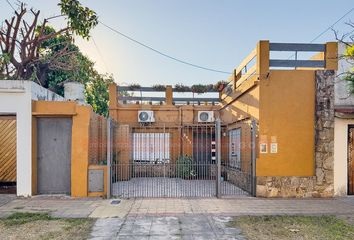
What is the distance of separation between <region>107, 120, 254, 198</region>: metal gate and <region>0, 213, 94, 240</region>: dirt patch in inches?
102

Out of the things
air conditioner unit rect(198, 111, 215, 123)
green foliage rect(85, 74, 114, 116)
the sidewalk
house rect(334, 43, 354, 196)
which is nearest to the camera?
the sidewalk

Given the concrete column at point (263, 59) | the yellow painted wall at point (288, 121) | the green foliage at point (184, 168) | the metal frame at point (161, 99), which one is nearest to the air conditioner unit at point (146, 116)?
the metal frame at point (161, 99)

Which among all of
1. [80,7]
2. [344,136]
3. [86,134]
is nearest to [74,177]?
[86,134]

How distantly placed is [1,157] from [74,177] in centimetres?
374

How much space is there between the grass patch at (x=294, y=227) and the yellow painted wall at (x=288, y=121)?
2.51m

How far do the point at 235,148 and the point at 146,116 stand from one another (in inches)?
203

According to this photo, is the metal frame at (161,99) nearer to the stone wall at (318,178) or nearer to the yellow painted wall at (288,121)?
the yellow painted wall at (288,121)

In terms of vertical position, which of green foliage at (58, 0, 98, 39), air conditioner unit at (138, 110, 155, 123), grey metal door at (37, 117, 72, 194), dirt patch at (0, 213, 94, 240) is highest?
green foliage at (58, 0, 98, 39)

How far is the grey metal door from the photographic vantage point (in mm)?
9953

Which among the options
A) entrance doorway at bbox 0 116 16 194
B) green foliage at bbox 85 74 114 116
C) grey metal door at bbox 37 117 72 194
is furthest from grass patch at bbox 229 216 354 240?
green foliage at bbox 85 74 114 116

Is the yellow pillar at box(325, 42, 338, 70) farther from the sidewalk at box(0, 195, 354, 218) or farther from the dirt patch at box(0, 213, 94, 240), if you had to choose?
the dirt patch at box(0, 213, 94, 240)

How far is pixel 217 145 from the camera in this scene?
31.3 ft

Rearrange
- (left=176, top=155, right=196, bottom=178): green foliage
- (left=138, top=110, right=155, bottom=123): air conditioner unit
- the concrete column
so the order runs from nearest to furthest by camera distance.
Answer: the concrete column
(left=176, top=155, right=196, bottom=178): green foliage
(left=138, top=110, right=155, bottom=123): air conditioner unit

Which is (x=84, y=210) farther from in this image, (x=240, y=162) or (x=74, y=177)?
(x=240, y=162)
